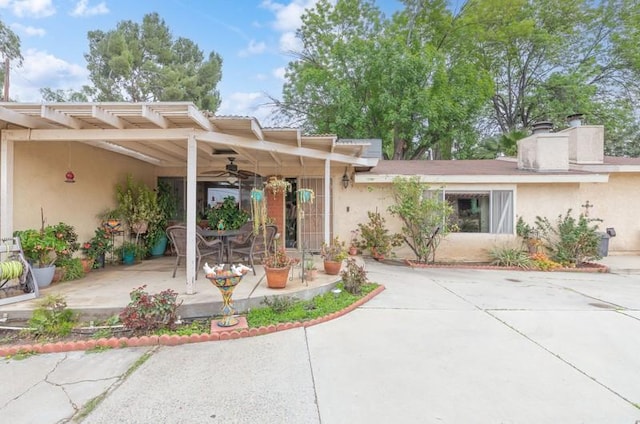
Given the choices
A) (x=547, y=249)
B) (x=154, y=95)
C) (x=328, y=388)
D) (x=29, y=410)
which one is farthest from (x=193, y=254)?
(x=154, y=95)

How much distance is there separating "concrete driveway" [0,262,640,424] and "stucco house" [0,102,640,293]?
3183 mm

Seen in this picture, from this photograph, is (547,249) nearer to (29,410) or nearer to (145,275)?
(145,275)

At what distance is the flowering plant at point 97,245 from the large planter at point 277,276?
3955 mm

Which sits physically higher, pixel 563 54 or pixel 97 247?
pixel 563 54

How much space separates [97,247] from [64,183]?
136 cm

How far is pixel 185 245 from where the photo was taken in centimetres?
542

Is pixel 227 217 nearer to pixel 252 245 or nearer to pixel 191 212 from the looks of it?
pixel 252 245

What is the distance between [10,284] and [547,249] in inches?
457

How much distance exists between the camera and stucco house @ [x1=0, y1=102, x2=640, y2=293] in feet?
18.3

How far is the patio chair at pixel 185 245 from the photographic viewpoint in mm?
5309

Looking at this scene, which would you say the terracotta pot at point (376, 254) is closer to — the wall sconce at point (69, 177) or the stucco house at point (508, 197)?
the stucco house at point (508, 197)

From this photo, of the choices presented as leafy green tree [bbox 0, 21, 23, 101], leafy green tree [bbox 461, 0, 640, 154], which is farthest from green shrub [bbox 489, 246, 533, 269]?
leafy green tree [bbox 0, 21, 23, 101]

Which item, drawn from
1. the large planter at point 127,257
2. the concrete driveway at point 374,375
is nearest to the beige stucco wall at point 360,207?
the concrete driveway at point 374,375

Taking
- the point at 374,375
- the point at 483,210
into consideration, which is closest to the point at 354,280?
the point at 374,375
